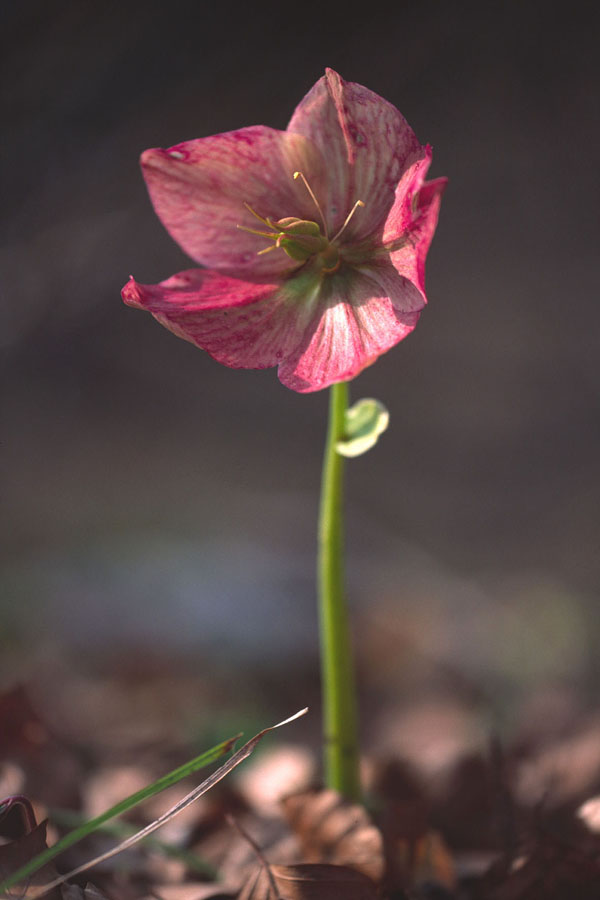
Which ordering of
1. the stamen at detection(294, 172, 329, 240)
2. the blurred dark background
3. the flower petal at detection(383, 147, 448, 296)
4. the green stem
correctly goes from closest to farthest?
the flower petal at detection(383, 147, 448, 296) → the stamen at detection(294, 172, 329, 240) → the green stem → the blurred dark background

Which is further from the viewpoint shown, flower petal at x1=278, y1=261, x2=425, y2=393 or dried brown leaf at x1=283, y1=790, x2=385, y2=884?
dried brown leaf at x1=283, y1=790, x2=385, y2=884

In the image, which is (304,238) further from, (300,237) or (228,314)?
(228,314)

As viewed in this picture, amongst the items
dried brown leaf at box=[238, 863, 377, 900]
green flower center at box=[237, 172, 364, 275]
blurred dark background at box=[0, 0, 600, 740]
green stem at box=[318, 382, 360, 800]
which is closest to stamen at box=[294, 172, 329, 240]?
green flower center at box=[237, 172, 364, 275]

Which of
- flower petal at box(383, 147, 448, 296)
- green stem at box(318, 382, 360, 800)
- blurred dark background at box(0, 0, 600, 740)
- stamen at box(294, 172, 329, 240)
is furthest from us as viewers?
blurred dark background at box(0, 0, 600, 740)

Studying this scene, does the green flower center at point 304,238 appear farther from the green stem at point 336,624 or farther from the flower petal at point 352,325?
the green stem at point 336,624

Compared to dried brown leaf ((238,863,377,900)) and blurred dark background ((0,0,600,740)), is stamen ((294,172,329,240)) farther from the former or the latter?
blurred dark background ((0,0,600,740))

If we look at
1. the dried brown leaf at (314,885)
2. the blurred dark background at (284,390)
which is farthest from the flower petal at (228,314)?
the blurred dark background at (284,390)

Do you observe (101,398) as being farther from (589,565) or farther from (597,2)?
(597,2)

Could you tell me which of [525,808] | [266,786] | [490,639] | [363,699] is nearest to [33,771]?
[266,786]
